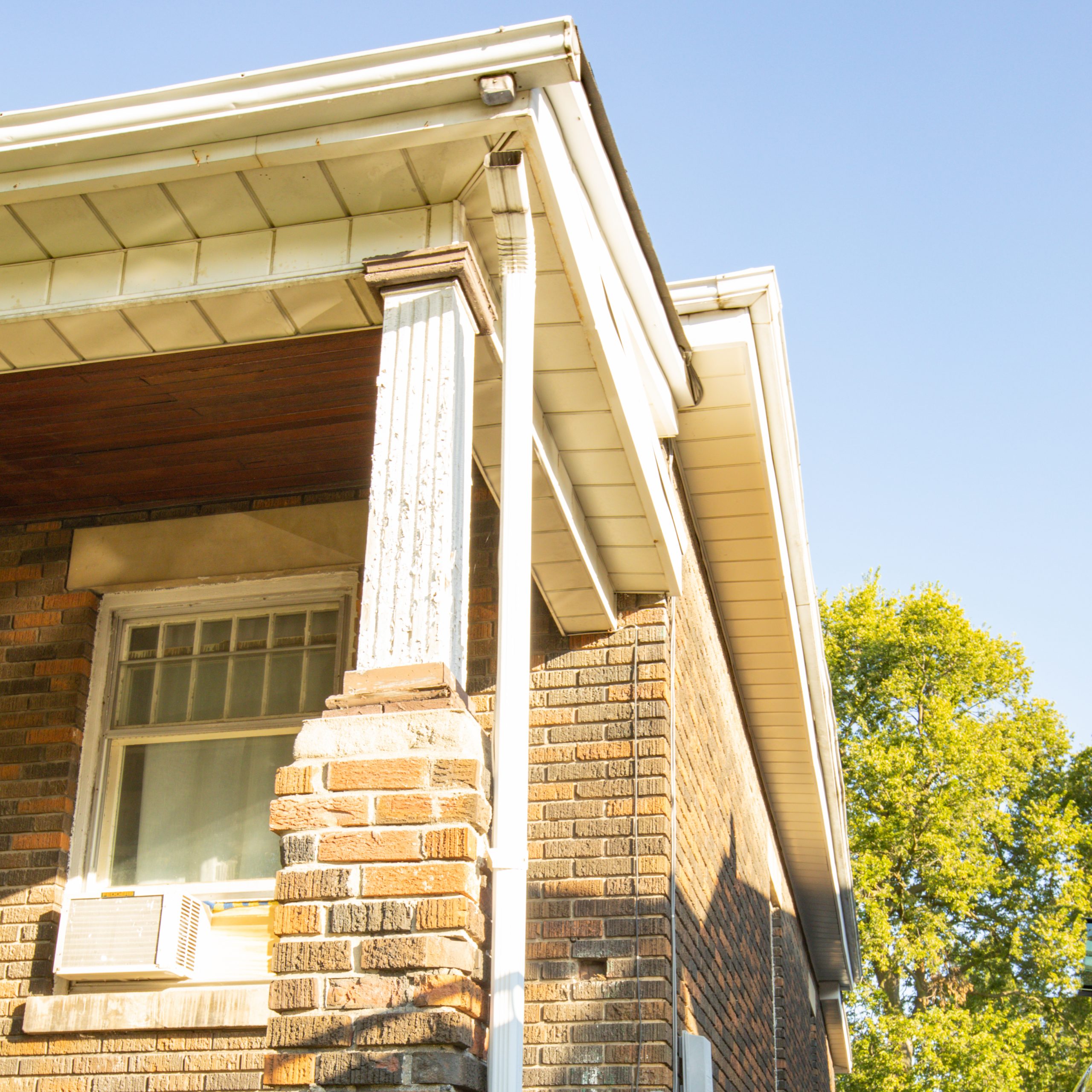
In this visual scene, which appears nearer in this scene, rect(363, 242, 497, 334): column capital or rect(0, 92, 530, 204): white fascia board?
rect(0, 92, 530, 204): white fascia board

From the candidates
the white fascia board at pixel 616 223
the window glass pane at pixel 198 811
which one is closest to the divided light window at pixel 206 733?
the window glass pane at pixel 198 811

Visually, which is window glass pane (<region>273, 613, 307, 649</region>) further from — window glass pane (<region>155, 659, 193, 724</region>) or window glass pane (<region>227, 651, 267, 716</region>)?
window glass pane (<region>155, 659, 193, 724</region>)

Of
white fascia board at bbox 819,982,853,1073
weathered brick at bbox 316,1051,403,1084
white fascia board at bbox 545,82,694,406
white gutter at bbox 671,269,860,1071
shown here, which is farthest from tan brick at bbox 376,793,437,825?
white fascia board at bbox 819,982,853,1073

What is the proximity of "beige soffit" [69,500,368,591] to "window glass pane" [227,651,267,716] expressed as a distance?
0.39m

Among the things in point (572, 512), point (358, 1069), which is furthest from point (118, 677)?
point (358, 1069)

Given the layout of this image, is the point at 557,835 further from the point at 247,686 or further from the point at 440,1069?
the point at 440,1069

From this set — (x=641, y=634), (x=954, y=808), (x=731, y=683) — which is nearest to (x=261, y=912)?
(x=641, y=634)

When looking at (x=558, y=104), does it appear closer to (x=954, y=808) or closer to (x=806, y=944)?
(x=806, y=944)

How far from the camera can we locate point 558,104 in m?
3.38

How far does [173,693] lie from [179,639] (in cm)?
24

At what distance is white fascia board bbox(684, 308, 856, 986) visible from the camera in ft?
17.0

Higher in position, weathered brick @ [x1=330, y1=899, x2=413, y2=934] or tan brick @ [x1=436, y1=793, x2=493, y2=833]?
tan brick @ [x1=436, y1=793, x2=493, y2=833]

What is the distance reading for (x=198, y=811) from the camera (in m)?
5.30

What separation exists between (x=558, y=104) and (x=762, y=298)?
6.60 feet
